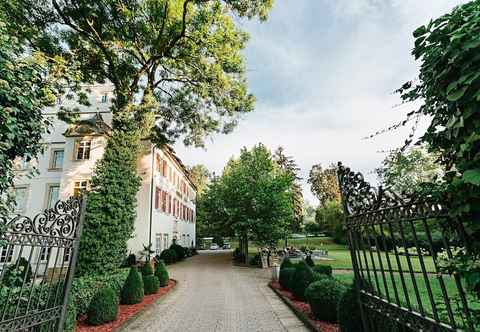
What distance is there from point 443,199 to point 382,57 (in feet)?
9.49

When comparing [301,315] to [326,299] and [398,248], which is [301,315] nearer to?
[326,299]

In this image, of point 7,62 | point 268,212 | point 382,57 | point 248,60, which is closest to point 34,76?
point 7,62

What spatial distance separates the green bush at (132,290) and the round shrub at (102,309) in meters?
1.61

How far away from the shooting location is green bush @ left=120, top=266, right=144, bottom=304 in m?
8.05

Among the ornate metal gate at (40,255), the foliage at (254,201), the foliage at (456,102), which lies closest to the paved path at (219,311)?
the ornate metal gate at (40,255)

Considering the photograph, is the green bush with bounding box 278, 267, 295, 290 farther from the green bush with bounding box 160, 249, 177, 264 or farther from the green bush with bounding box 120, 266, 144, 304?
the green bush with bounding box 160, 249, 177, 264

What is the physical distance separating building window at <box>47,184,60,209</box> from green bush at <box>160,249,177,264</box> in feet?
25.7

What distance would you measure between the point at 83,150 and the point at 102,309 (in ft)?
41.4

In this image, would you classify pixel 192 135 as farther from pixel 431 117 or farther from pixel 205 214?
pixel 431 117

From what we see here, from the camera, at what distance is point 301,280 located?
786 cm

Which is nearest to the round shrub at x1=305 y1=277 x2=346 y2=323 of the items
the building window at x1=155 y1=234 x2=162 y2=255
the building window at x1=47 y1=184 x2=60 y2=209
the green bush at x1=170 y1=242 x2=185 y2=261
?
the building window at x1=155 y1=234 x2=162 y2=255

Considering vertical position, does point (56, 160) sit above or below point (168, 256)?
above

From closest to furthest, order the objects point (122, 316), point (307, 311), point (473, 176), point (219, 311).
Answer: point (473, 176)
point (307, 311)
point (122, 316)
point (219, 311)

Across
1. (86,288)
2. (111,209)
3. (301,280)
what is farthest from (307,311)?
(111,209)
